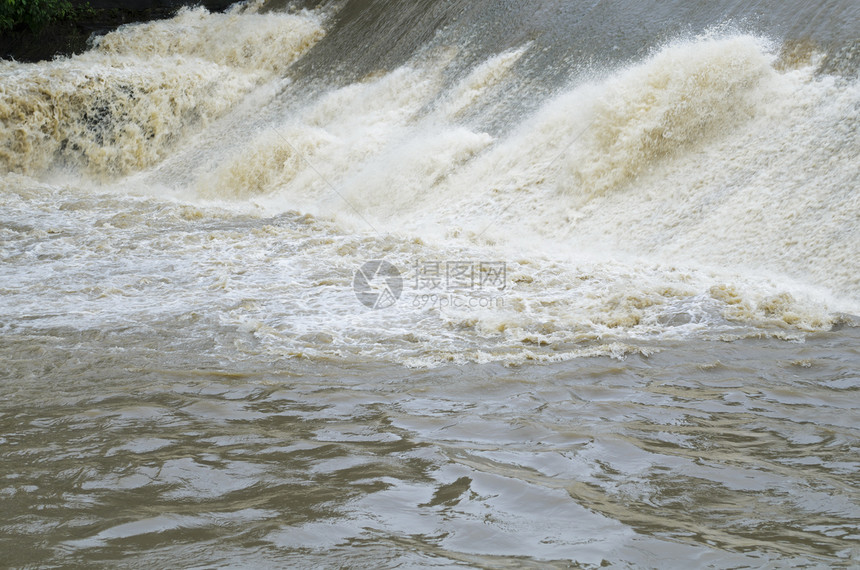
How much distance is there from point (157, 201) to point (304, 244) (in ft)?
9.91

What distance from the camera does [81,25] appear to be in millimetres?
14805

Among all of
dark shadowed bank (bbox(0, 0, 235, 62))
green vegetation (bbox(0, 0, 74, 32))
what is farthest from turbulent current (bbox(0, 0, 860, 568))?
green vegetation (bbox(0, 0, 74, 32))

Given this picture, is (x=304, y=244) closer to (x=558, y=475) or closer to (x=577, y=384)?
(x=577, y=384)

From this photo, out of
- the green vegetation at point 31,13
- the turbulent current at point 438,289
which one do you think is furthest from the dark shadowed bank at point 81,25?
the turbulent current at point 438,289

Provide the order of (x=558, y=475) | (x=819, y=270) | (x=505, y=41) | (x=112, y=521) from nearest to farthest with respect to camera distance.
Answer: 1. (x=112, y=521)
2. (x=558, y=475)
3. (x=819, y=270)
4. (x=505, y=41)

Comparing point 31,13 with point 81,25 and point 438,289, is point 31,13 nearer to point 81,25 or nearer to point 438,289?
point 81,25

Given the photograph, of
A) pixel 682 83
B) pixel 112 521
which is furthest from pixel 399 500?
pixel 682 83

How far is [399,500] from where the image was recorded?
111 inches

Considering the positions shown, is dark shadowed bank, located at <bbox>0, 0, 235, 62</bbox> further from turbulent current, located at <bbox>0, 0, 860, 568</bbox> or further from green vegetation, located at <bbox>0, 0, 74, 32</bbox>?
turbulent current, located at <bbox>0, 0, 860, 568</bbox>

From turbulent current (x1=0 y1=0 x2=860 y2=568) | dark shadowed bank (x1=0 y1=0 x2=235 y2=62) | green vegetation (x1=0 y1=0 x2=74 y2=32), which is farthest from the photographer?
dark shadowed bank (x1=0 y1=0 x2=235 y2=62)

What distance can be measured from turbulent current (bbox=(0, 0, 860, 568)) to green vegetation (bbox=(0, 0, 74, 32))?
1.38m

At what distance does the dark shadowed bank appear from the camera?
14445mm

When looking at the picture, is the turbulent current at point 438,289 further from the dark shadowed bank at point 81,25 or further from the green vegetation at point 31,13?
the green vegetation at point 31,13

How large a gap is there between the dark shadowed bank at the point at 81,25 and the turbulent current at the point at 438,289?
0.95 metres
